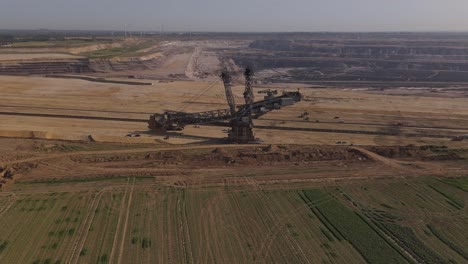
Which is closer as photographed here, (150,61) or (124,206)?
(124,206)

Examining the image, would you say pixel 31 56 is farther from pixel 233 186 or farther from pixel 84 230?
pixel 84 230

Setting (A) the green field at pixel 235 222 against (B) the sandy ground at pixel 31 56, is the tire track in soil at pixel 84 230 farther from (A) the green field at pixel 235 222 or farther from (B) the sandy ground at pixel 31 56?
(B) the sandy ground at pixel 31 56

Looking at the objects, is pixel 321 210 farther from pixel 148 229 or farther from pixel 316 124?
pixel 316 124

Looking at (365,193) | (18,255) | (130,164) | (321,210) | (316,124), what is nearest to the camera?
(18,255)

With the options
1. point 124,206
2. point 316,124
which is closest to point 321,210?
point 124,206

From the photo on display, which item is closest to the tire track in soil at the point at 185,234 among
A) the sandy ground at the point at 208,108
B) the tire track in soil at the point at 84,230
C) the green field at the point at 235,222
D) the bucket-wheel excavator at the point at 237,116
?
the green field at the point at 235,222

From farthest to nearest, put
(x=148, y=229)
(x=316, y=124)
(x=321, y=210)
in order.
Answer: (x=316, y=124) → (x=321, y=210) → (x=148, y=229)
